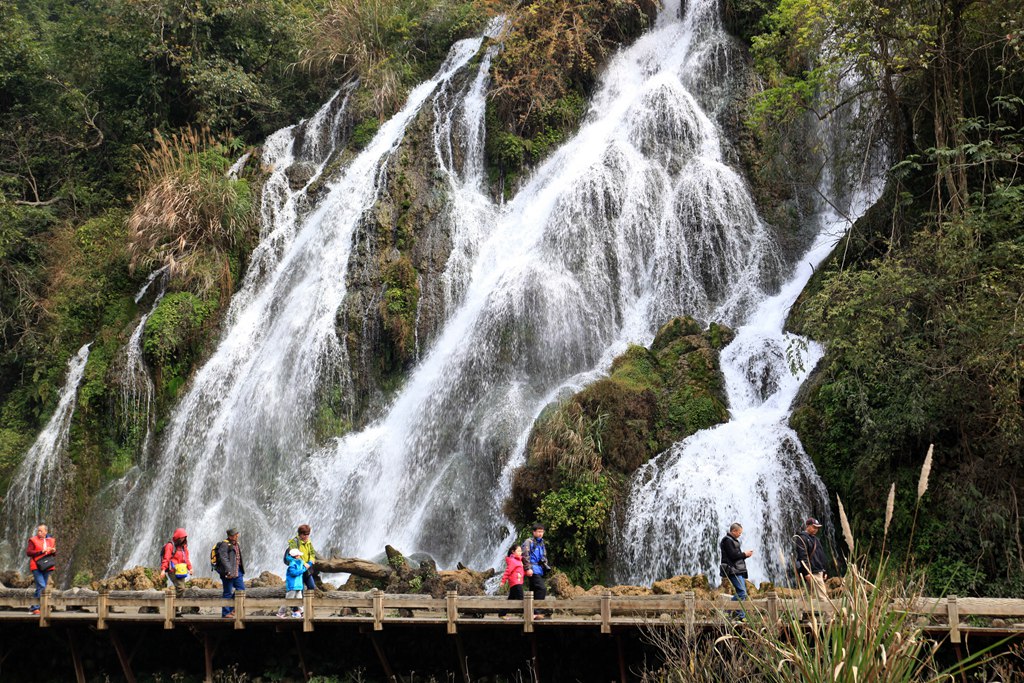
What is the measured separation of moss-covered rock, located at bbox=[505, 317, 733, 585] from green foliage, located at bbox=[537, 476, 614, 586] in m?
0.02

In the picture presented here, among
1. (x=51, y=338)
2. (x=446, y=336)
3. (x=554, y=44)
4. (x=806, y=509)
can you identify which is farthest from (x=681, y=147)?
(x=51, y=338)

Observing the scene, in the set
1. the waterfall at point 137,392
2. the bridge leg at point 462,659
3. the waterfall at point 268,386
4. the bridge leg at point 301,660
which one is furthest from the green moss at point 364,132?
the bridge leg at point 462,659

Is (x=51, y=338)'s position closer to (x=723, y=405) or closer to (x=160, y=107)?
(x=160, y=107)

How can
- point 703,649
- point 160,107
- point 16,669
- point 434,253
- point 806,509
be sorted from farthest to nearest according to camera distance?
point 160,107, point 434,253, point 16,669, point 806,509, point 703,649

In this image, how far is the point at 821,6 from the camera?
17578 millimetres

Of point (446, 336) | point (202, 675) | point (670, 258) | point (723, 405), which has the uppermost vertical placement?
point (670, 258)

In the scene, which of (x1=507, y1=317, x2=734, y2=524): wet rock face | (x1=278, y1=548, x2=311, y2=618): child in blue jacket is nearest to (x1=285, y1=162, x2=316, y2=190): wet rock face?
(x1=507, y1=317, x2=734, y2=524): wet rock face

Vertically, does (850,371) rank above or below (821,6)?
below

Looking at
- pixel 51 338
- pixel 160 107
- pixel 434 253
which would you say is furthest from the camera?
pixel 160 107

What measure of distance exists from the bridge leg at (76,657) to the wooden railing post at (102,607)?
146cm

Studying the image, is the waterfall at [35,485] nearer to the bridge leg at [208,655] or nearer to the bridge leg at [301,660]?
the bridge leg at [208,655]

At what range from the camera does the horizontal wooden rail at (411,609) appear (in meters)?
10.0

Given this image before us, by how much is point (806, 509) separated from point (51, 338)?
22.3 m

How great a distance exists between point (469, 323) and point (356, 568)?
782 centimetres
